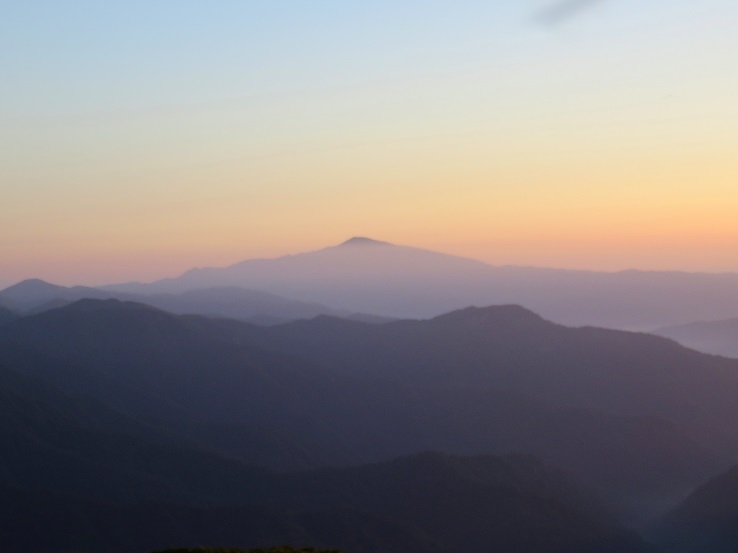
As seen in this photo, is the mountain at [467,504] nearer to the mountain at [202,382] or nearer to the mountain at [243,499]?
the mountain at [243,499]

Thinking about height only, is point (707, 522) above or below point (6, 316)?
below

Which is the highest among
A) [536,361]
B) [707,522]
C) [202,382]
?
[536,361]

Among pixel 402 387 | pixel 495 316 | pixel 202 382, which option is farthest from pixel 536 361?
pixel 202 382

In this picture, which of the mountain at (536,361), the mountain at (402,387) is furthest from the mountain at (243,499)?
the mountain at (536,361)

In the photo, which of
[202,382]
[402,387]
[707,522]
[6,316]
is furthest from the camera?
[6,316]

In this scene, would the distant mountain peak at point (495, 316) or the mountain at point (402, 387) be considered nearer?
the mountain at point (402, 387)

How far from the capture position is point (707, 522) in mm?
80000

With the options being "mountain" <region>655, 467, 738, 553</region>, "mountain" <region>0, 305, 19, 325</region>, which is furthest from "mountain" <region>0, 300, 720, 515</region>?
"mountain" <region>0, 305, 19, 325</region>

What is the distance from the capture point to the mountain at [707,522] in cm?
7738

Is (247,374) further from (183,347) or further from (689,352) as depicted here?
(689,352)

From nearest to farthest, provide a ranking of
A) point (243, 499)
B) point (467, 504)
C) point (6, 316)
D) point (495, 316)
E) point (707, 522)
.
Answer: point (243, 499), point (467, 504), point (707, 522), point (495, 316), point (6, 316)

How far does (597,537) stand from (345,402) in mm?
51232

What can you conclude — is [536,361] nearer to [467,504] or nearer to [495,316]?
[495,316]

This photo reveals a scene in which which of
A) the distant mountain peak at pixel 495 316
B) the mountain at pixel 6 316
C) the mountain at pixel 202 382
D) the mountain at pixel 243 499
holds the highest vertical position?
the mountain at pixel 6 316
